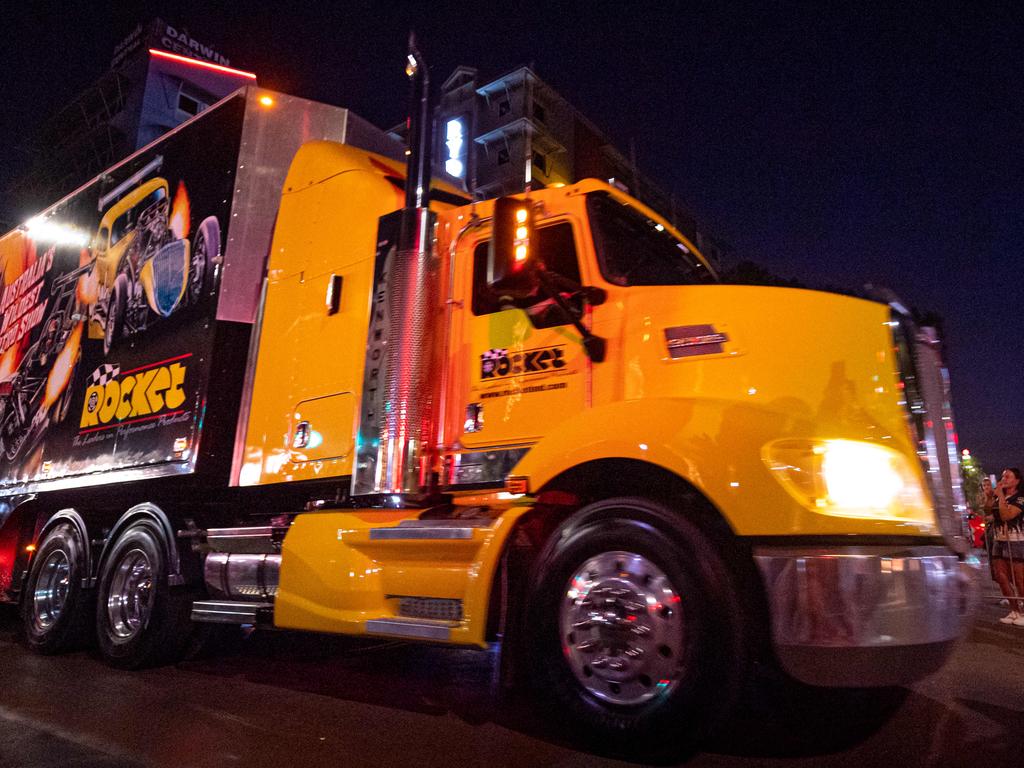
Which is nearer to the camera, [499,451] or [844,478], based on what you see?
[844,478]

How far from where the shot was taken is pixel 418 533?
3.71m

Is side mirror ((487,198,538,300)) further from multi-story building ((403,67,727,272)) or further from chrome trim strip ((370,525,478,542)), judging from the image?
A: multi-story building ((403,67,727,272))

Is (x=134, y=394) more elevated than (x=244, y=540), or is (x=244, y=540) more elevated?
(x=134, y=394)

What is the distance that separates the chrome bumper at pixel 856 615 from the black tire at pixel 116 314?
5590 mm

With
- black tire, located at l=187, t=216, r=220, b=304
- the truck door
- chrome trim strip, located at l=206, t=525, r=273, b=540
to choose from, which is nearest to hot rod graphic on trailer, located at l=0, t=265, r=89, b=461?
black tire, located at l=187, t=216, r=220, b=304

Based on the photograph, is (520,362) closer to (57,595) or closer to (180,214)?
(180,214)

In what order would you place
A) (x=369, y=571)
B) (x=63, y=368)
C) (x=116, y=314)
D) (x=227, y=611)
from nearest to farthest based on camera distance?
(x=369, y=571) < (x=227, y=611) < (x=116, y=314) < (x=63, y=368)

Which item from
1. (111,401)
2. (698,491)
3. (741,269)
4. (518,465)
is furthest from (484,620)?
(741,269)

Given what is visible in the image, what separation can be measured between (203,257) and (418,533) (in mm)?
3049

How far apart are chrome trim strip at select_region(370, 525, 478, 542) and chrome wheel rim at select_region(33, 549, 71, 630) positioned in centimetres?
365

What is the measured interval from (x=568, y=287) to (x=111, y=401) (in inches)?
167

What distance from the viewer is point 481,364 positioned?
4184mm

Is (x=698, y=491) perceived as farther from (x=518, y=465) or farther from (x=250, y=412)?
(x=250, y=412)

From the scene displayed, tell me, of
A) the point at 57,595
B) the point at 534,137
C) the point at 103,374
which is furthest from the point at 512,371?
the point at 534,137
